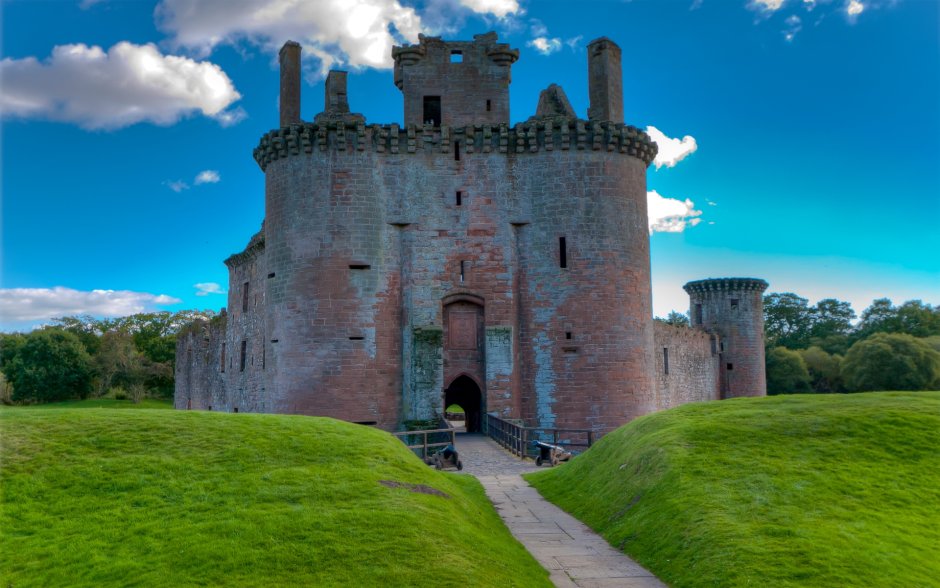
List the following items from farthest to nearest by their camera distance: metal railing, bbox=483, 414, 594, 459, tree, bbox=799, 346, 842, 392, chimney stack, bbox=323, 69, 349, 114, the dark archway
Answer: tree, bbox=799, 346, 842, 392, chimney stack, bbox=323, 69, 349, 114, the dark archway, metal railing, bbox=483, 414, 594, 459

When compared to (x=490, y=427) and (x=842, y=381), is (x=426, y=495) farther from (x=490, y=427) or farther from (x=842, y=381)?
(x=842, y=381)

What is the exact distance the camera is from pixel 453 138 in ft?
96.6

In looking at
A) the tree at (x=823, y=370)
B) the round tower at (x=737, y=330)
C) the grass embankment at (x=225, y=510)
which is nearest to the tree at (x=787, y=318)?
the tree at (x=823, y=370)

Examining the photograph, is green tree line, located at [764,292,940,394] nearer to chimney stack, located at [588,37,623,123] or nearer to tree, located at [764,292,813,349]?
tree, located at [764,292,813,349]

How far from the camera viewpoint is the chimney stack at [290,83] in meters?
30.3

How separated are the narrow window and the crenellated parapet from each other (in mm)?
2772

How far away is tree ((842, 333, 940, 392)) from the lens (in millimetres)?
58844

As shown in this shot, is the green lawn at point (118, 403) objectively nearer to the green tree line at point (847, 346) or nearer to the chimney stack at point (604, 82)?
the chimney stack at point (604, 82)

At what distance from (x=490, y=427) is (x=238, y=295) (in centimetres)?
1917

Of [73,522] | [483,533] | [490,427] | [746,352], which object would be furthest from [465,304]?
[746,352]

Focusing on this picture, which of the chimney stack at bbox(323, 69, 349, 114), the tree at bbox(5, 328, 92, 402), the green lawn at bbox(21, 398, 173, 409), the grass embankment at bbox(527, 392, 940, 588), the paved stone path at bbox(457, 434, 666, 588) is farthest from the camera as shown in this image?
the tree at bbox(5, 328, 92, 402)

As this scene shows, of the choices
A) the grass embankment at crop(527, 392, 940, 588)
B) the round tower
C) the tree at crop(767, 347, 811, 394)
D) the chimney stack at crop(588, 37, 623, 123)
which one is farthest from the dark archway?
the tree at crop(767, 347, 811, 394)

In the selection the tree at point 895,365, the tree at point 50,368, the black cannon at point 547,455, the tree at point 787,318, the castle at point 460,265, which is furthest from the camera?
the tree at point 787,318

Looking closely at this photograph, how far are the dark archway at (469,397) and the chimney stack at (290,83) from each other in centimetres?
1191
